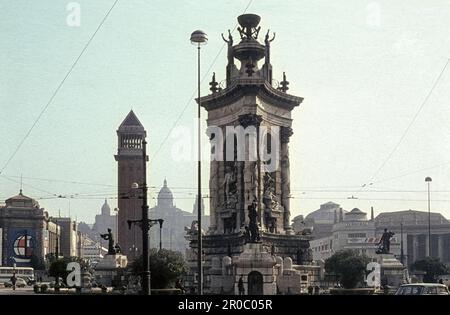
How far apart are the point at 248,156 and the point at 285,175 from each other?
25.8 feet

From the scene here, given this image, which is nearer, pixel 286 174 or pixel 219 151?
pixel 219 151

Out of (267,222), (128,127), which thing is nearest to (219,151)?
(267,222)

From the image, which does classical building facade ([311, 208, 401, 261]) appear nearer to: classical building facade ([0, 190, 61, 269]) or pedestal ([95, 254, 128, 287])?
classical building facade ([0, 190, 61, 269])

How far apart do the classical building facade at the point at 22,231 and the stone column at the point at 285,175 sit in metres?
81.6

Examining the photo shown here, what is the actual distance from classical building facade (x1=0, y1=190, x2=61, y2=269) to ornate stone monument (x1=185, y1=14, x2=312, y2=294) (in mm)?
80951

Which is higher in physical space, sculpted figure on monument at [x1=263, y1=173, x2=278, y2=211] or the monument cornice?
the monument cornice

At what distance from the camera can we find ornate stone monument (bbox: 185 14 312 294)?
66.6 m

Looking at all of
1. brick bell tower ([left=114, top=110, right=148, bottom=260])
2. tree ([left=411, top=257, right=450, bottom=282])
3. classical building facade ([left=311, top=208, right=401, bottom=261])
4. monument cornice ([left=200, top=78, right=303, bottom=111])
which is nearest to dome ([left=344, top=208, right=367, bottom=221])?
classical building facade ([left=311, top=208, right=401, bottom=261])

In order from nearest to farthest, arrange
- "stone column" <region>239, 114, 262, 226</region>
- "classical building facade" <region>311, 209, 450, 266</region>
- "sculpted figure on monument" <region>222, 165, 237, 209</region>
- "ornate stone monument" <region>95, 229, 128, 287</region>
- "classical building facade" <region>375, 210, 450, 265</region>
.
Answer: "ornate stone monument" <region>95, 229, 128, 287</region> → "stone column" <region>239, 114, 262, 226</region> → "sculpted figure on monument" <region>222, 165, 237, 209</region> → "classical building facade" <region>375, 210, 450, 265</region> → "classical building facade" <region>311, 209, 450, 266</region>

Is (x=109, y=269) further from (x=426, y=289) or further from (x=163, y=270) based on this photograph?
(x=426, y=289)

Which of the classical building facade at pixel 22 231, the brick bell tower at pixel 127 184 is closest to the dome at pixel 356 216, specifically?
the brick bell tower at pixel 127 184
